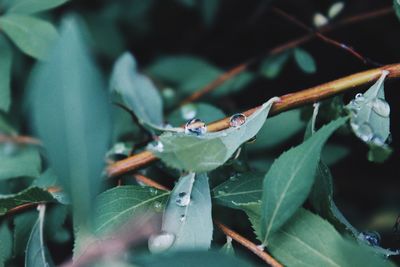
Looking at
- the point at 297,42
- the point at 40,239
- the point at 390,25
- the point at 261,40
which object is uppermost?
the point at 261,40

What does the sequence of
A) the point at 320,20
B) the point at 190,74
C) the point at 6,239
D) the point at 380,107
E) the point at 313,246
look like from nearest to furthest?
the point at 313,246, the point at 380,107, the point at 6,239, the point at 320,20, the point at 190,74

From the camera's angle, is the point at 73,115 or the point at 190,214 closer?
the point at 73,115

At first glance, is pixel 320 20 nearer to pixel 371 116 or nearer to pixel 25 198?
pixel 371 116

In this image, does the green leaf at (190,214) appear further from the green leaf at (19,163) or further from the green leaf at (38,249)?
the green leaf at (19,163)

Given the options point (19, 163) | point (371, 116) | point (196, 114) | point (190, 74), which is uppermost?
point (190, 74)

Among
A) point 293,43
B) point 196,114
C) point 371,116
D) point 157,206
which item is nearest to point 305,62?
point 293,43

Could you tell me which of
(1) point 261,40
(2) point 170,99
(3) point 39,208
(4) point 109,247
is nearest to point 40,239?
(3) point 39,208

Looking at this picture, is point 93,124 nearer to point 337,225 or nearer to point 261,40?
point 337,225

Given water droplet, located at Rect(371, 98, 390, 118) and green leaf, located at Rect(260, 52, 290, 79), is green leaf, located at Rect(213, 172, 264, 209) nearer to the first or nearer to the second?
water droplet, located at Rect(371, 98, 390, 118)
